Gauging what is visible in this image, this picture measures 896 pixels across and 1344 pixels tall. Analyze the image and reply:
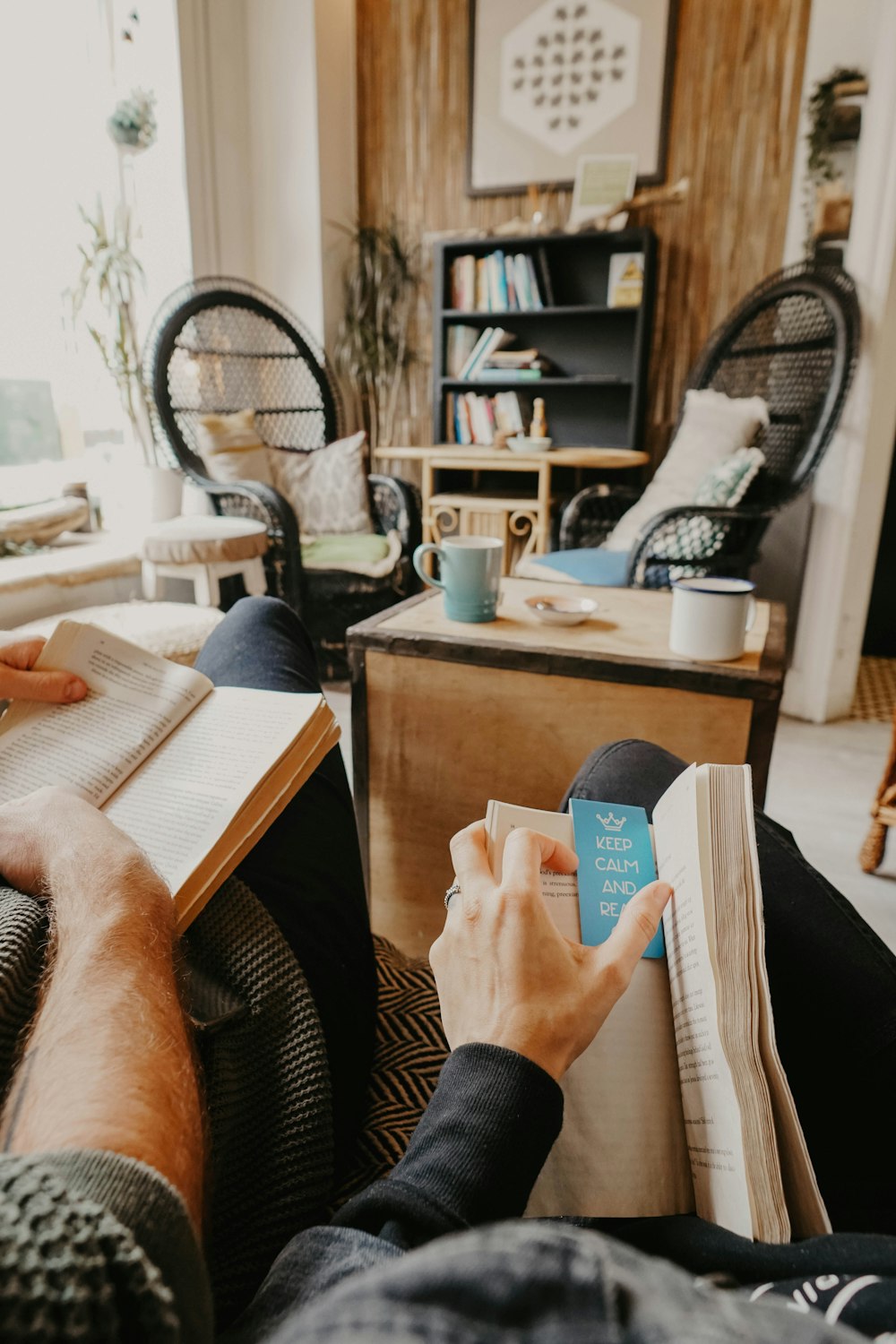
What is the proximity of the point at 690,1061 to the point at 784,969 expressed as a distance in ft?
0.51

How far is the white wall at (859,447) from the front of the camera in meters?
2.24

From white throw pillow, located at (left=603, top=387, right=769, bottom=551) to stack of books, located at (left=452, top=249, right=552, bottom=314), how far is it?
2.88 ft

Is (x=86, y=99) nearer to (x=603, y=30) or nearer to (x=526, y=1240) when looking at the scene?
(x=603, y=30)

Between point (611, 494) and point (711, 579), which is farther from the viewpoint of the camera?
point (611, 494)

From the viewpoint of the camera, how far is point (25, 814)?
0.59m

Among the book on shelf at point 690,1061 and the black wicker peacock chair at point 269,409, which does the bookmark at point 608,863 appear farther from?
the black wicker peacock chair at point 269,409

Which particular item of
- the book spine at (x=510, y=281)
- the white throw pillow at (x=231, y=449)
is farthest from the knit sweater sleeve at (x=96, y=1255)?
the book spine at (x=510, y=281)

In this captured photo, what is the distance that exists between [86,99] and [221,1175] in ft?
11.2

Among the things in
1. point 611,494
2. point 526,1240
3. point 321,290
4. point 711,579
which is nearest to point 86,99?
point 321,290

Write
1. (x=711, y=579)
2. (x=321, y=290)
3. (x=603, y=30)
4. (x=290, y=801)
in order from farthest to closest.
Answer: (x=321, y=290)
(x=603, y=30)
(x=711, y=579)
(x=290, y=801)

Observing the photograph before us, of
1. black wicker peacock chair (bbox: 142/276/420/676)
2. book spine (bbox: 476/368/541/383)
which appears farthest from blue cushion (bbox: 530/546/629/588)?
book spine (bbox: 476/368/541/383)

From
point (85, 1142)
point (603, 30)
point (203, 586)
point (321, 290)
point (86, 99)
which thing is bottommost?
point (203, 586)

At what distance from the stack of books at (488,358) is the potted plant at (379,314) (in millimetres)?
289

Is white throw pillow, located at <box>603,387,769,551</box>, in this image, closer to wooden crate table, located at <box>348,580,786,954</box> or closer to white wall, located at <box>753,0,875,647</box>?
white wall, located at <box>753,0,875,647</box>
